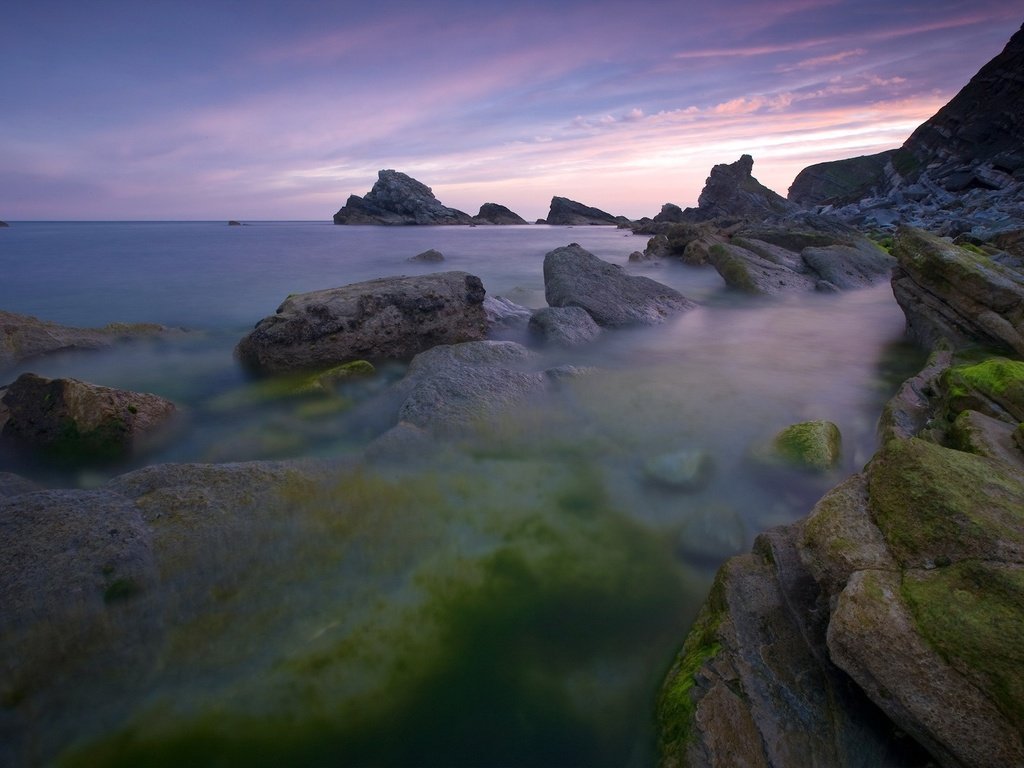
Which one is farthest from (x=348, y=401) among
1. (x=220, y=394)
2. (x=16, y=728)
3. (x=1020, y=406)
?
(x=1020, y=406)

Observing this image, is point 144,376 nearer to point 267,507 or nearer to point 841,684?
point 267,507

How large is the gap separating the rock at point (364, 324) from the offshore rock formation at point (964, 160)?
33.4 m

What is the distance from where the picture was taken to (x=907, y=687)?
6.55 feet

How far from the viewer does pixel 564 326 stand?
9594 millimetres

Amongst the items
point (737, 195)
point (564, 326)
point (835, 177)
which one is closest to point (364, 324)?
point (564, 326)

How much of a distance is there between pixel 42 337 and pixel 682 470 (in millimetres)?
10382

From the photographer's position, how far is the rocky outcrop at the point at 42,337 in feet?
26.4

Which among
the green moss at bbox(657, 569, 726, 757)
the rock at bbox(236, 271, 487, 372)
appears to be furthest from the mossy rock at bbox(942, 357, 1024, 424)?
the rock at bbox(236, 271, 487, 372)

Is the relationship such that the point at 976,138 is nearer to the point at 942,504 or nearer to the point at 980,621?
the point at 942,504

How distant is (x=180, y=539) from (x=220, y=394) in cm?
422

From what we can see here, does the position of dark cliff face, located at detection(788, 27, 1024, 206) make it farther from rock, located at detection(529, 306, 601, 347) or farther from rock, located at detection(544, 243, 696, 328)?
rock, located at detection(529, 306, 601, 347)

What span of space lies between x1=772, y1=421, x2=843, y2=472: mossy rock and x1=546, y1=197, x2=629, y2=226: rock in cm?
11381

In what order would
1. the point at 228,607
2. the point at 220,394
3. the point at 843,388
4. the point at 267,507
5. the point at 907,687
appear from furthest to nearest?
1. the point at 843,388
2. the point at 220,394
3. the point at 267,507
4. the point at 228,607
5. the point at 907,687

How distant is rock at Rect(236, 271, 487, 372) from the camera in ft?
25.3
